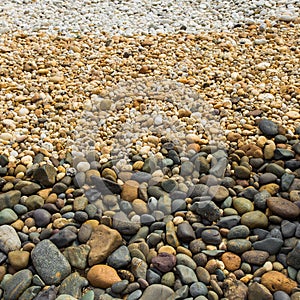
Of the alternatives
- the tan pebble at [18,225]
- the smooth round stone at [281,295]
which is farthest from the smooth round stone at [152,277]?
the tan pebble at [18,225]

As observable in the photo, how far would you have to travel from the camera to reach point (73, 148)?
300 cm

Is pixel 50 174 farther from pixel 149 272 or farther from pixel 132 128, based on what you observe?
pixel 149 272

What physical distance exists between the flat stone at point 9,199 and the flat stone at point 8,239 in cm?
18

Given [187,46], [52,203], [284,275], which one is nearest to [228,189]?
[284,275]

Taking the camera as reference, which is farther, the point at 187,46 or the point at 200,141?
the point at 187,46

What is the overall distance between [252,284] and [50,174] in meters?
1.35

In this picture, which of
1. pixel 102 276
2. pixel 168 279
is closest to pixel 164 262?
pixel 168 279

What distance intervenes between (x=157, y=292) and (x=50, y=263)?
557 millimetres

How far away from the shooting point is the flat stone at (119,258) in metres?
2.29

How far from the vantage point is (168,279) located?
2.22 m

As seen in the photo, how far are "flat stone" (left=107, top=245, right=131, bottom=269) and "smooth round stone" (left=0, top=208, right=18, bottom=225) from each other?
0.62m

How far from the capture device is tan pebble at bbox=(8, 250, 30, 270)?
90.7 inches

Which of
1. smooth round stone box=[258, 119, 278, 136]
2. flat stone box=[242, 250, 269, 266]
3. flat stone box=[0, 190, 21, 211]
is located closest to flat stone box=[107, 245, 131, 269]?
flat stone box=[242, 250, 269, 266]

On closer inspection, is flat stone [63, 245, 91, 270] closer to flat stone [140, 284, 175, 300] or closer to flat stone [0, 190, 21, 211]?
flat stone [140, 284, 175, 300]
